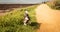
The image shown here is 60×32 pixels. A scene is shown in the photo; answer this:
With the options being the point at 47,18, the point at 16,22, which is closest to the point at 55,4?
the point at 47,18

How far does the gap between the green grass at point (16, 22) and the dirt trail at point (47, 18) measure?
0.05 m

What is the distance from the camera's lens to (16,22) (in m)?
1.48

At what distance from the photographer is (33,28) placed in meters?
1.47

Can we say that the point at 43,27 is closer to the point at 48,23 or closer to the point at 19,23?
the point at 48,23

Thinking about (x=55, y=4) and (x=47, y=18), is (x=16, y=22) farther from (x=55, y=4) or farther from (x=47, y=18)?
(x=55, y=4)

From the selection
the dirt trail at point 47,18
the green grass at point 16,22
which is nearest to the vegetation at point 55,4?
the dirt trail at point 47,18

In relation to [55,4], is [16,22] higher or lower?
lower

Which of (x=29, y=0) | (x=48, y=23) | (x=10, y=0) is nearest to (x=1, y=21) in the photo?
(x=10, y=0)

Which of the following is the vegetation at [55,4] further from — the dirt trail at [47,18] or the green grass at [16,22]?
the green grass at [16,22]

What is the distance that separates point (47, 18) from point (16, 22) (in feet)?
0.90

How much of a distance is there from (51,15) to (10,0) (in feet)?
1.25

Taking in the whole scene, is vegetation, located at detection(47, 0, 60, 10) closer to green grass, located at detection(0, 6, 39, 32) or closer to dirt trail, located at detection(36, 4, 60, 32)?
dirt trail, located at detection(36, 4, 60, 32)

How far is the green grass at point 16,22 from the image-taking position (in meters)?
1.45

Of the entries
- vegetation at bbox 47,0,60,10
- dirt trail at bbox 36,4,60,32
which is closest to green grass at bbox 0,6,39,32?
dirt trail at bbox 36,4,60,32
